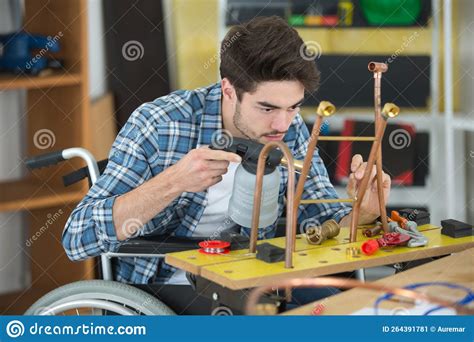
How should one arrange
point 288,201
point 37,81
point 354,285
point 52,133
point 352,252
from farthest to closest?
point 52,133
point 37,81
point 352,252
point 288,201
point 354,285

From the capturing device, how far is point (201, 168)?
164 centimetres

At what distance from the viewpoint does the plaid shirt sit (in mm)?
1811

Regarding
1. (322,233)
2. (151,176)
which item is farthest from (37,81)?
(322,233)

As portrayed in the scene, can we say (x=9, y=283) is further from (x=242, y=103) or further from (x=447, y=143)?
(x=447, y=143)

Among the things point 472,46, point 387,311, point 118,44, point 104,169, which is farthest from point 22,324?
point 472,46

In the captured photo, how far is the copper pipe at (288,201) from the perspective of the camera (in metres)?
1.47

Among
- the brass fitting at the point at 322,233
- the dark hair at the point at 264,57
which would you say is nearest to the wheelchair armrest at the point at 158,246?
the brass fitting at the point at 322,233

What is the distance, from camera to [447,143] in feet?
10.5

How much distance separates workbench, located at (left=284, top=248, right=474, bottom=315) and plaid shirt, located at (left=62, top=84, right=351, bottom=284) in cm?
43

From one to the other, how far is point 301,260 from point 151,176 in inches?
19.0

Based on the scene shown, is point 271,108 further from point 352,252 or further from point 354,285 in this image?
point 354,285

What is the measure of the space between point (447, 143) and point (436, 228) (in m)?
1.44

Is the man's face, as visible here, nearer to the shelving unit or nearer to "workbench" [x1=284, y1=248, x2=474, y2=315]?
"workbench" [x1=284, y1=248, x2=474, y2=315]

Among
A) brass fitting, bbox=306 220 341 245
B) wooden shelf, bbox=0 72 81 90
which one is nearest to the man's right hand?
brass fitting, bbox=306 220 341 245
